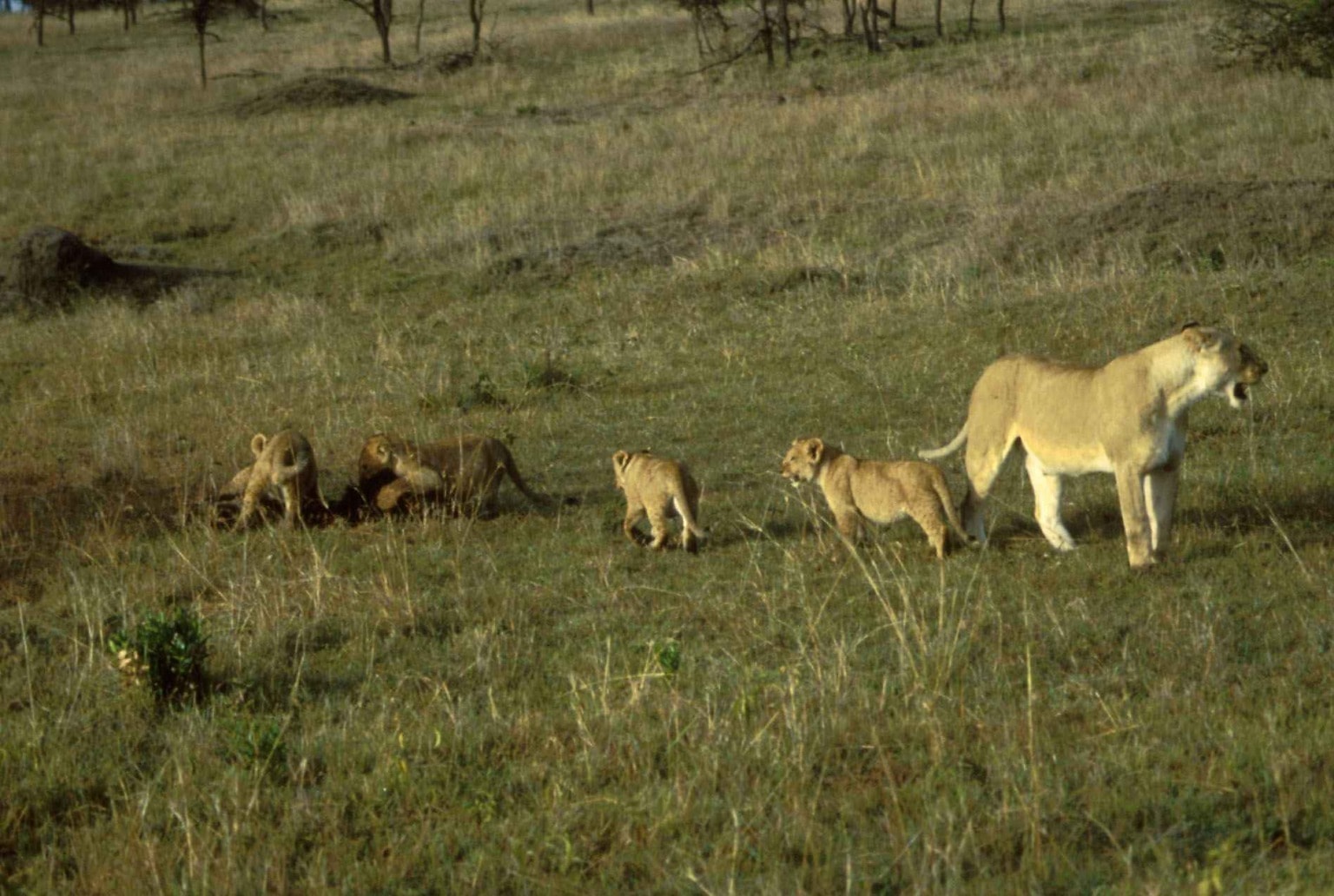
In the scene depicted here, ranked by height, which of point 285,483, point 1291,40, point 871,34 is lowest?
point 285,483

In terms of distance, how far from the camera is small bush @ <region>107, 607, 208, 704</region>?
21.2 feet

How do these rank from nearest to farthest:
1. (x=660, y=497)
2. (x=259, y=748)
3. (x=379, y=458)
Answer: (x=259, y=748)
(x=660, y=497)
(x=379, y=458)

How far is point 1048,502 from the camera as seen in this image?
27.2 feet

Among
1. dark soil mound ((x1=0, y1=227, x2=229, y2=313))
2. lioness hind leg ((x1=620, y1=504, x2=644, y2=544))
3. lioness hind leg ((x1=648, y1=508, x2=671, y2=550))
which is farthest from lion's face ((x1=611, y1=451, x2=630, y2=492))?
dark soil mound ((x1=0, y1=227, x2=229, y2=313))

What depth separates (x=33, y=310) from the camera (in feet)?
62.1

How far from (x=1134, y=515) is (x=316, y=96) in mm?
29505

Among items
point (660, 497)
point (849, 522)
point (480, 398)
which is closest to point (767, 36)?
point (480, 398)

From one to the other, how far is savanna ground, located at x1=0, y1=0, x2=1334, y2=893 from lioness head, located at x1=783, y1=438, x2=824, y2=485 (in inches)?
14.0

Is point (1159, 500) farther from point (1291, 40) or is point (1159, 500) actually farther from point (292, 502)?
point (1291, 40)

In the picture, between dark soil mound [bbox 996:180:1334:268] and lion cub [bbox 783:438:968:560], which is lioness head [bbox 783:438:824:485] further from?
dark soil mound [bbox 996:180:1334:268]

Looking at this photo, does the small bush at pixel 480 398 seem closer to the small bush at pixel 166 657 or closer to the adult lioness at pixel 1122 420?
the adult lioness at pixel 1122 420

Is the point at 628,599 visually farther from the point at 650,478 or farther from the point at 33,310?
the point at 33,310

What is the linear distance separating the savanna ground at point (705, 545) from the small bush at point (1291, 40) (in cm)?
99

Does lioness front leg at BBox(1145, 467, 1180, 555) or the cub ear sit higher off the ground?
the cub ear
